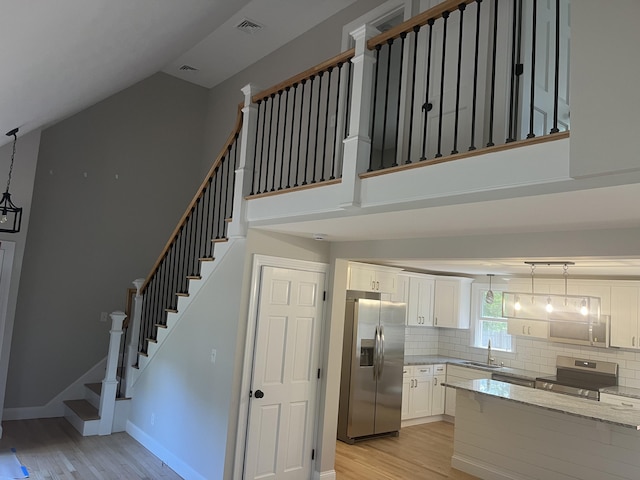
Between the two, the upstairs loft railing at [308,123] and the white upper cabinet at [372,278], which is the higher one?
the upstairs loft railing at [308,123]

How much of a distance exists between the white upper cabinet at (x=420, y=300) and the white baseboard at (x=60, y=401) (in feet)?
14.6

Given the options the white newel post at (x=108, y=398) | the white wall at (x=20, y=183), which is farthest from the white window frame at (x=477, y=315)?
the white wall at (x=20, y=183)

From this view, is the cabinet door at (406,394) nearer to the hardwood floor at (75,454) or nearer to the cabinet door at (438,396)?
the cabinet door at (438,396)

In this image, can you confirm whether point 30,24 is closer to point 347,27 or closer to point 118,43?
point 118,43

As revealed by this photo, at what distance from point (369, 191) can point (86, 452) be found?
4.18m

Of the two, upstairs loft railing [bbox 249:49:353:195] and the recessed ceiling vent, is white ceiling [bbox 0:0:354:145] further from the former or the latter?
upstairs loft railing [bbox 249:49:353:195]

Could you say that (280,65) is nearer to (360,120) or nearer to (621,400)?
(360,120)

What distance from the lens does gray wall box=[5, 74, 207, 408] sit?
6098 millimetres

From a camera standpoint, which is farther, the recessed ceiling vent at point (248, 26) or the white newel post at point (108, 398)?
the recessed ceiling vent at point (248, 26)

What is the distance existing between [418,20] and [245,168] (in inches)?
80.6

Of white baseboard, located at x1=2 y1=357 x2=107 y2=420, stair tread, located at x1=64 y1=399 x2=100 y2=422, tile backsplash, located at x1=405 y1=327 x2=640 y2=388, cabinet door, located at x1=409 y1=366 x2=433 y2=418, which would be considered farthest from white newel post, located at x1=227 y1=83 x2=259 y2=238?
tile backsplash, located at x1=405 y1=327 x2=640 y2=388

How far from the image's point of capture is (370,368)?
6.30 metres

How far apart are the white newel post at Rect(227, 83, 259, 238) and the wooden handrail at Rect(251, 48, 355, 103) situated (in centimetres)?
9

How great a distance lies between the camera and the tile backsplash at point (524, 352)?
19.7 ft
